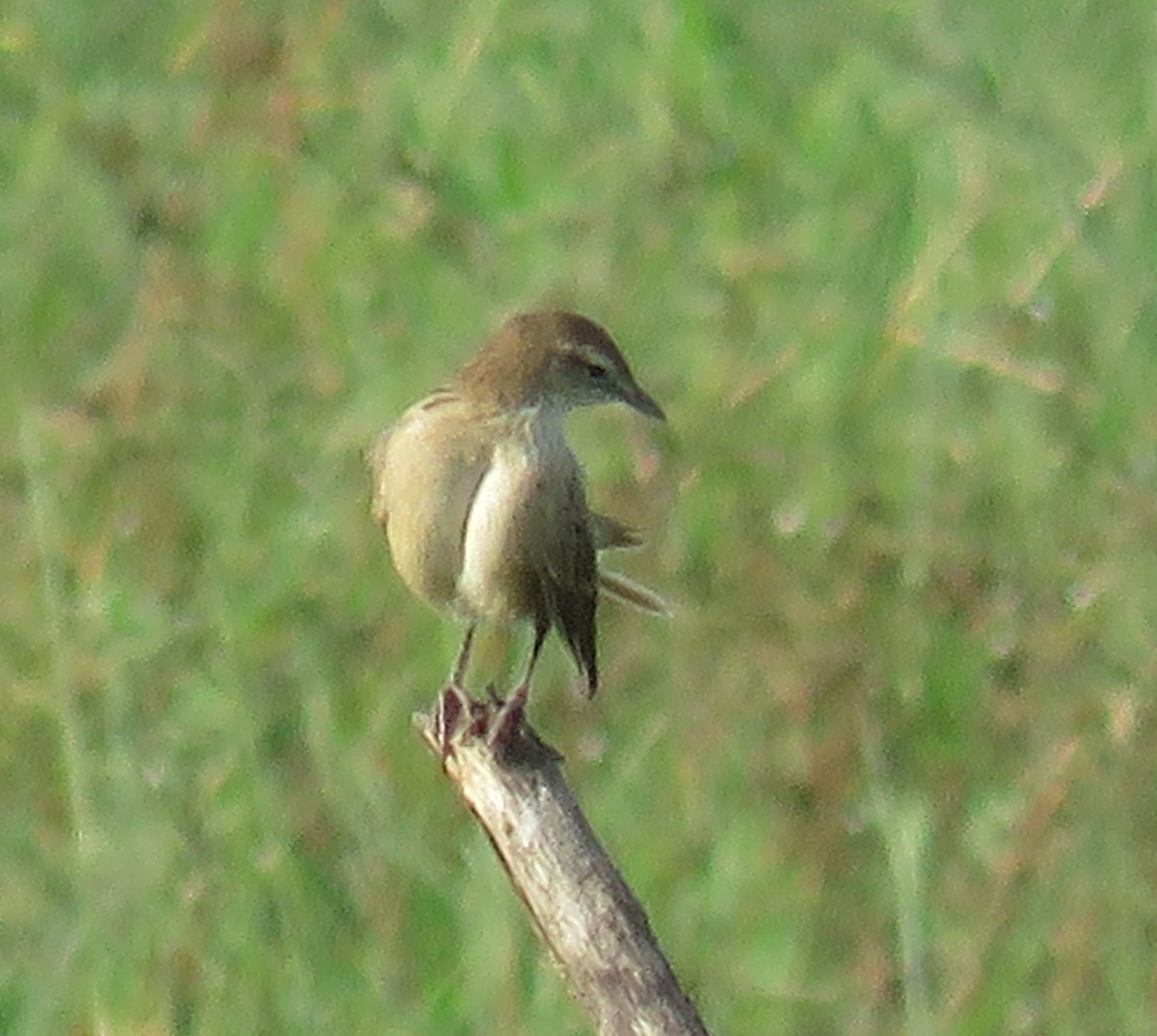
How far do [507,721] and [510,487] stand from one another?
28 cm

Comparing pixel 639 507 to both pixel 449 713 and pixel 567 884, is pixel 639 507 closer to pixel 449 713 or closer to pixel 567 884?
pixel 449 713

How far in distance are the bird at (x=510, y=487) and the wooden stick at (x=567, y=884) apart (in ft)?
0.60

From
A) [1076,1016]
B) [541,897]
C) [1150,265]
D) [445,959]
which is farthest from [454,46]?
[541,897]

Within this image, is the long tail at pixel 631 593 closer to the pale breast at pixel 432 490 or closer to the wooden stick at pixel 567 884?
the pale breast at pixel 432 490

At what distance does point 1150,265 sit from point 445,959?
5.16ft

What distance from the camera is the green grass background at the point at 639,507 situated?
402 cm

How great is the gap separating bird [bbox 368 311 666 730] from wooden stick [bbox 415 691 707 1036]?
182mm

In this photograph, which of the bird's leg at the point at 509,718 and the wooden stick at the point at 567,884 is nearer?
the wooden stick at the point at 567,884

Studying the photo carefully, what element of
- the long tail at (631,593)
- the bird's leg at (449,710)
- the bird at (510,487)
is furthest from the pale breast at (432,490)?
the long tail at (631,593)

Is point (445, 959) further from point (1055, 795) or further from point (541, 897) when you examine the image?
point (541, 897)

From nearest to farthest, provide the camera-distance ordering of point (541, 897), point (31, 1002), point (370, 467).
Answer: point (541, 897), point (370, 467), point (31, 1002)

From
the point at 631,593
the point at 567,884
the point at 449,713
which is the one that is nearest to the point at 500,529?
the point at 449,713

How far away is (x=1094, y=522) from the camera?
423 cm

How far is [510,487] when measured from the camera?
2732 millimetres
